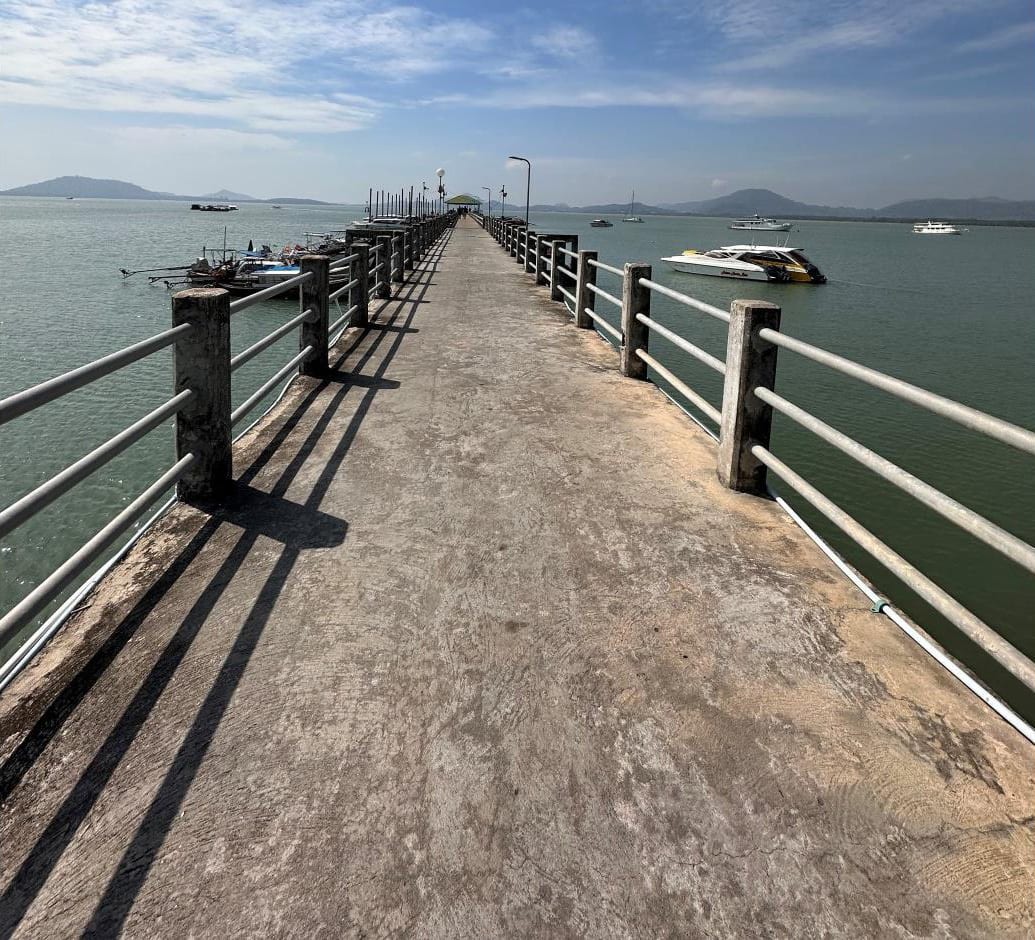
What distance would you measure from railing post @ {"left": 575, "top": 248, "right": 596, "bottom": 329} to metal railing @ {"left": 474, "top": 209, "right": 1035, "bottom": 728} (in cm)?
280

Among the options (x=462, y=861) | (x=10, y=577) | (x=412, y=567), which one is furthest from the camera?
(x=10, y=577)

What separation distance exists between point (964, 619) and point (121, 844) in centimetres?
273

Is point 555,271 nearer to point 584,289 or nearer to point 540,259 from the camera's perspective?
point 540,259

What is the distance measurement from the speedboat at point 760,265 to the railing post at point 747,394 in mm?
39076

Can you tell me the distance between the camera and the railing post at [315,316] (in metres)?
7.14

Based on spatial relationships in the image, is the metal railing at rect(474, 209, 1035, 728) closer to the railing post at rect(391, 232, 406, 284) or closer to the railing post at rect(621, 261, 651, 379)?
the railing post at rect(621, 261, 651, 379)

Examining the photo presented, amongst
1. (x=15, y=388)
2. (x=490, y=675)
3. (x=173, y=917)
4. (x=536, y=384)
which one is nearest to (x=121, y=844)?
(x=173, y=917)

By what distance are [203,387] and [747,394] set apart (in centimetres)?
314

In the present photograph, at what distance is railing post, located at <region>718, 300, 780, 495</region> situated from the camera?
4445 mm

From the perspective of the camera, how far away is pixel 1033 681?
2.22 metres

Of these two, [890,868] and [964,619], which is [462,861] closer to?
[890,868]

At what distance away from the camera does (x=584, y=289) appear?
10.9 metres

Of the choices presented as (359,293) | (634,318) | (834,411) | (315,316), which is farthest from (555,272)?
(315,316)

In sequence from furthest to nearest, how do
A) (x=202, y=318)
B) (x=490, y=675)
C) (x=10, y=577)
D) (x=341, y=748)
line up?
1. (x=10, y=577)
2. (x=202, y=318)
3. (x=490, y=675)
4. (x=341, y=748)
